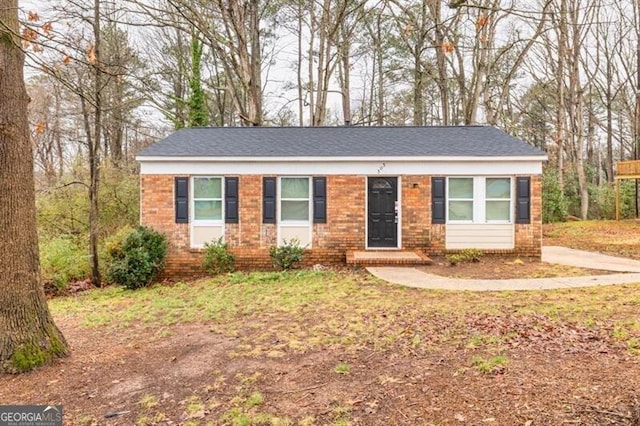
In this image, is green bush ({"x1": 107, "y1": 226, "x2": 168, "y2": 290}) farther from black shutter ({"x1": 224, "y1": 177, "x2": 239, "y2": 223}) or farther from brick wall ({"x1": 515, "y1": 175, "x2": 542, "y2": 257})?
brick wall ({"x1": 515, "y1": 175, "x2": 542, "y2": 257})

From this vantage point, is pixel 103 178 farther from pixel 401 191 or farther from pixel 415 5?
pixel 415 5

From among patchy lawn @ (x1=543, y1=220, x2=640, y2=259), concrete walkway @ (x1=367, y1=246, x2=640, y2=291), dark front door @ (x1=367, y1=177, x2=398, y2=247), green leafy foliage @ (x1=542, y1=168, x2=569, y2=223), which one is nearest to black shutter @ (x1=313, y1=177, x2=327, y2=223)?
dark front door @ (x1=367, y1=177, x2=398, y2=247)

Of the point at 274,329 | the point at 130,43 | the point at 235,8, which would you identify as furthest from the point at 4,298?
the point at 130,43

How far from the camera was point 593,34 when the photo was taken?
24172 millimetres

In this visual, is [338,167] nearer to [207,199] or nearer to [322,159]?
[322,159]

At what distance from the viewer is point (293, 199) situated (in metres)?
11.3

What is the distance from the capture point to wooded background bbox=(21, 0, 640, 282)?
15883mm

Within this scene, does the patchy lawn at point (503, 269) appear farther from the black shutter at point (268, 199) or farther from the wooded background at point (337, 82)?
the wooded background at point (337, 82)

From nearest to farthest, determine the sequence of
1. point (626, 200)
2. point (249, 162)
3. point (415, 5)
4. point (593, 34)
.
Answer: point (249, 162) < point (415, 5) < point (626, 200) < point (593, 34)

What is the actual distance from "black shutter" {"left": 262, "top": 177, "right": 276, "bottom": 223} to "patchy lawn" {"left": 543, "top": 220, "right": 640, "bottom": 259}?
10.5m

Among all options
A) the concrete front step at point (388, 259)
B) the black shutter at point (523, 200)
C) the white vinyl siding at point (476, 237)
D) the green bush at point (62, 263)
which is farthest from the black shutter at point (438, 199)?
the green bush at point (62, 263)

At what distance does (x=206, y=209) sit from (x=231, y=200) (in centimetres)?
79

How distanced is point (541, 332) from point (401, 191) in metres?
6.52

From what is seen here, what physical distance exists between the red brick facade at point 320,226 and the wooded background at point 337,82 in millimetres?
4734
